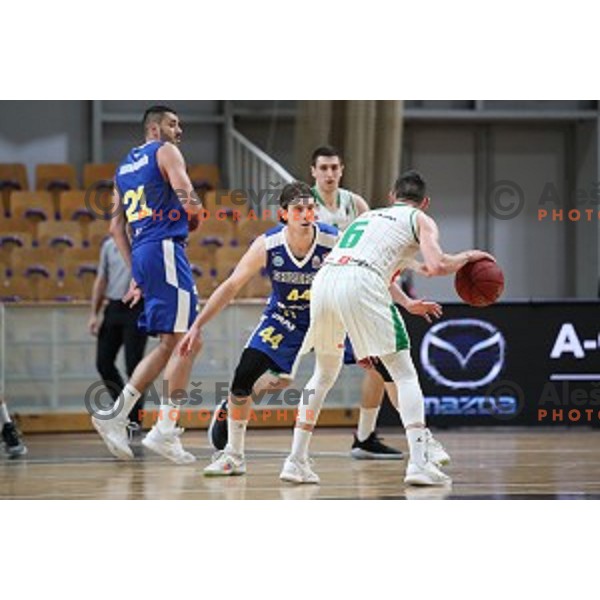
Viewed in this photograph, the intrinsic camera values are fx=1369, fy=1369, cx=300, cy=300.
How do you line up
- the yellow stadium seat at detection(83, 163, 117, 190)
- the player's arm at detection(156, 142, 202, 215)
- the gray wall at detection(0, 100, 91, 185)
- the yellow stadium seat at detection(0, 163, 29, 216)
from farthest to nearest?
the gray wall at detection(0, 100, 91, 185), the yellow stadium seat at detection(0, 163, 29, 216), the yellow stadium seat at detection(83, 163, 117, 190), the player's arm at detection(156, 142, 202, 215)

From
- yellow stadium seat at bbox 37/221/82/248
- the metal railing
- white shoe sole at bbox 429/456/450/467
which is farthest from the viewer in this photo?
the metal railing

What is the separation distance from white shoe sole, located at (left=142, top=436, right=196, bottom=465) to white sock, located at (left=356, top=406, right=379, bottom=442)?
40.1 inches

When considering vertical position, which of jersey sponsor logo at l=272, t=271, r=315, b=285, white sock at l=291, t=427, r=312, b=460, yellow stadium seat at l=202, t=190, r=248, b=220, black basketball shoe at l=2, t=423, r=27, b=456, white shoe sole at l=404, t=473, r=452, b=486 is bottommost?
black basketball shoe at l=2, t=423, r=27, b=456

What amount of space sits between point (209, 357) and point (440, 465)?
4601mm

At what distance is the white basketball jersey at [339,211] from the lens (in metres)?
8.18

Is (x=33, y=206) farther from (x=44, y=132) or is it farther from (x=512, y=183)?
(x=512, y=183)

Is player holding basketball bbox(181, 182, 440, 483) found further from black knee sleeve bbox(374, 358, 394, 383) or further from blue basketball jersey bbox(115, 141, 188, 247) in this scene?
blue basketball jersey bbox(115, 141, 188, 247)

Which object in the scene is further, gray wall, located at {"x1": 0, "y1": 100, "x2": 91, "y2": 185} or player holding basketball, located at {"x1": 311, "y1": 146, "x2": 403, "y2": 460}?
gray wall, located at {"x1": 0, "y1": 100, "x2": 91, "y2": 185}

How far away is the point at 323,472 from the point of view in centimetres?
724

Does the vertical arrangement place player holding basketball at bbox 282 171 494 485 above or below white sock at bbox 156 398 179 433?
above

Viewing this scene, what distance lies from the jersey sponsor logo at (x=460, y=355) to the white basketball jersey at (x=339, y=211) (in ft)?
10.0

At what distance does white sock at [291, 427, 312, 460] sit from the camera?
21.3 ft

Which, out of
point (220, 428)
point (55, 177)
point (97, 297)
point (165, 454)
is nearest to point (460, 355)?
point (97, 297)

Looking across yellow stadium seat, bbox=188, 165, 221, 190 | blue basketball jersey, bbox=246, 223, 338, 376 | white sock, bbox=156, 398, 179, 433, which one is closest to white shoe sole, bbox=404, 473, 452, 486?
blue basketball jersey, bbox=246, 223, 338, 376
